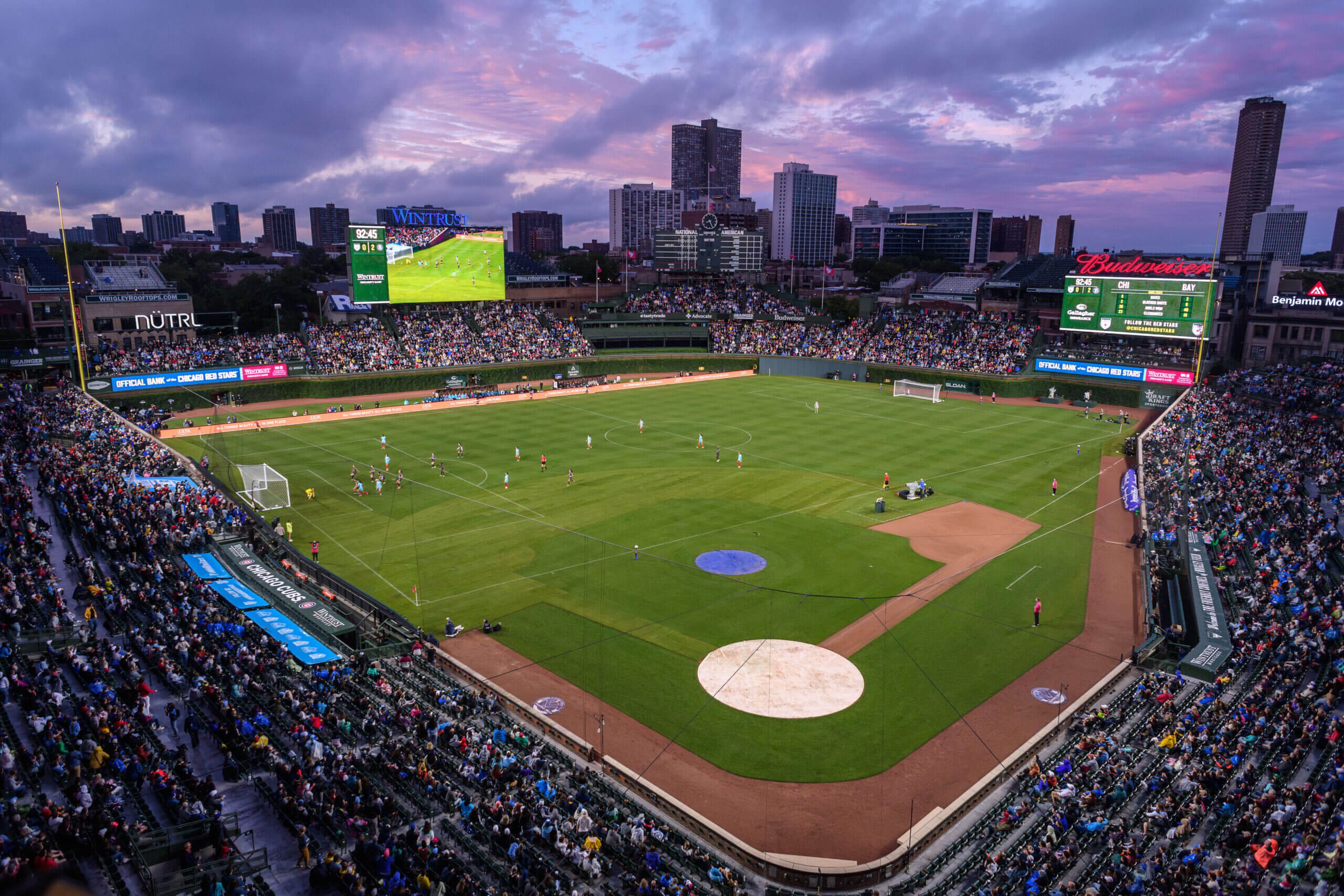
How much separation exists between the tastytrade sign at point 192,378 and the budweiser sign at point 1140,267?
76.7m

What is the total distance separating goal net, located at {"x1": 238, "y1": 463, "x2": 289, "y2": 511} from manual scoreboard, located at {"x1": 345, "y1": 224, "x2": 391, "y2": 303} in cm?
4224

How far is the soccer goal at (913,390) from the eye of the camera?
85688mm

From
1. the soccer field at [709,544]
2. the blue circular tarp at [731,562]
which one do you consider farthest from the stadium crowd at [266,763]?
the blue circular tarp at [731,562]

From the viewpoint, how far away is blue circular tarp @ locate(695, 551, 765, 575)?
36844mm

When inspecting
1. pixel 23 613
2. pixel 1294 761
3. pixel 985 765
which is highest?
pixel 23 613

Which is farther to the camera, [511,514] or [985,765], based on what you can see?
[511,514]

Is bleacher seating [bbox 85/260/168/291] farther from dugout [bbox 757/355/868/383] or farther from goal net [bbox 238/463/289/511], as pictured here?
dugout [bbox 757/355/868/383]

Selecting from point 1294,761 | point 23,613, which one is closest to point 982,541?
point 1294,761

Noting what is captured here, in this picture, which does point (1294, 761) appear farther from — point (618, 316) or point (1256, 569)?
point (618, 316)

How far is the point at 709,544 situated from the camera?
40250 millimetres

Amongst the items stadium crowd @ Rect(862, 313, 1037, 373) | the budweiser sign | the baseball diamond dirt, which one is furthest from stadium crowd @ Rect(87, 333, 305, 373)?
the budweiser sign

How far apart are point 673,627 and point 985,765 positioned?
12017mm

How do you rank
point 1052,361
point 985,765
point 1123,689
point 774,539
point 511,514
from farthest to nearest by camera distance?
point 1052,361
point 511,514
point 774,539
point 1123,689
point 985,765

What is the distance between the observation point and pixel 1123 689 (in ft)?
88.1
